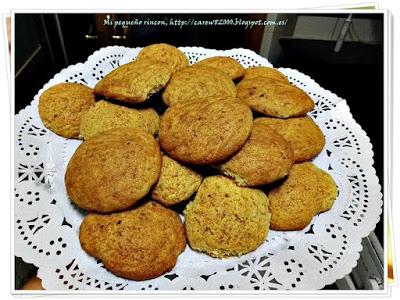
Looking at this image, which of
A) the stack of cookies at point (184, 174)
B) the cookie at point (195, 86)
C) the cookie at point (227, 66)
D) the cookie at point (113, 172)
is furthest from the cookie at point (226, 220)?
the cookie at point (227, 66)

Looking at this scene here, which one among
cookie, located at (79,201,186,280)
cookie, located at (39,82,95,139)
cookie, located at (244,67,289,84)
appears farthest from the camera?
cookie, located at (244,67,289,84)

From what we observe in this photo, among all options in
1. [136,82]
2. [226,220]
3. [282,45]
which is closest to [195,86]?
[136,82]

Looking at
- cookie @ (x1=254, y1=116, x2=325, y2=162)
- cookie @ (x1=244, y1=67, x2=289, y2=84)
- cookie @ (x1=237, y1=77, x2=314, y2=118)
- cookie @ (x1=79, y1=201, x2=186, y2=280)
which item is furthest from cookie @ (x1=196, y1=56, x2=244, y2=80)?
cookie @ (x1=79, y1=201, x2=186, y2=280)

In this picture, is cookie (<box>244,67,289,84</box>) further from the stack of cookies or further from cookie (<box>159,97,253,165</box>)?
cookie (<box>159,97,253,165</box>)

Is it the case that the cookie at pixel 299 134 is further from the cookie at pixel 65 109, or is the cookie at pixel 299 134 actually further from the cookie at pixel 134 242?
the cookie at pixel 65 109

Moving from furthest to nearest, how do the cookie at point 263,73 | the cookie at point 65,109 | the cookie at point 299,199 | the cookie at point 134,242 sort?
the cookie at point 263,73
the cookie at point 65,109
the cookie at point 299,199
the cookie at point 134,242

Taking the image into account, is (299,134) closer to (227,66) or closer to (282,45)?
(227,66)
